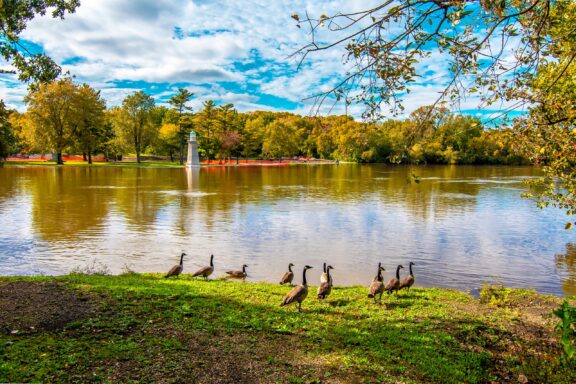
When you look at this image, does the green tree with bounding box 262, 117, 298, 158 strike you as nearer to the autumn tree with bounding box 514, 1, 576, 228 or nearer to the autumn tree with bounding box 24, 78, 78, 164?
the autumn tree with bounding box 24, 78, 78, 164

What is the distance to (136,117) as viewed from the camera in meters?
89.1

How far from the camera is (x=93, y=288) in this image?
950 cm

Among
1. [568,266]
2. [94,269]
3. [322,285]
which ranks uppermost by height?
[322,285]

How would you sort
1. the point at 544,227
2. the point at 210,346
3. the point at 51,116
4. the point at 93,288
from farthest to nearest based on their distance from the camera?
the point at 51,116 → the point at 544,227 → the point at 93,288 → the point at 210,346

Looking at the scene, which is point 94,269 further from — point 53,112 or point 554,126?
point 53,112

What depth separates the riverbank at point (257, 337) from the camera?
5.69 m

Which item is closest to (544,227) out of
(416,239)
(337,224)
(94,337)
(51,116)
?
(416,239)

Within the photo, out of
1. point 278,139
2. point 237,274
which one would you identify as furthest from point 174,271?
point 278,139

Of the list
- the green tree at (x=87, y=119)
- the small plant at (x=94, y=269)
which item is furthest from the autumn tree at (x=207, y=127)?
the small plant at (x=94, y=269)

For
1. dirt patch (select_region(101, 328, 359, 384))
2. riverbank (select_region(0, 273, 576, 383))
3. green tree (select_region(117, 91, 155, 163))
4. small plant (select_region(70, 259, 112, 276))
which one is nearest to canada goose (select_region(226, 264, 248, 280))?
riverbank (select_region(0, 273, 576, 383))

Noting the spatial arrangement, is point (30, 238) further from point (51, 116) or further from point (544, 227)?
point (51, 116)

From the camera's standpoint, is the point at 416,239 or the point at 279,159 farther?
the point at 279,159

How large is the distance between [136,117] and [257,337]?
90.1m

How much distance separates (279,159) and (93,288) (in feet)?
399
